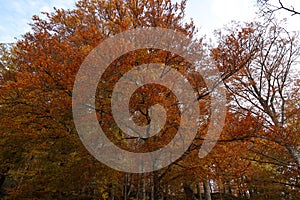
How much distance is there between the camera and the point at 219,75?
17.5 ft

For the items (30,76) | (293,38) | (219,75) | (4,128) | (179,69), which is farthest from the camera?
(293,38)

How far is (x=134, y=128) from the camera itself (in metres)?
6.05

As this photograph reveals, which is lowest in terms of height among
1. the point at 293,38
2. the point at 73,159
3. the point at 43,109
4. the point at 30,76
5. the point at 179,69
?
the point at 73,159

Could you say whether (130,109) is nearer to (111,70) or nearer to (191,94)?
(111,70)

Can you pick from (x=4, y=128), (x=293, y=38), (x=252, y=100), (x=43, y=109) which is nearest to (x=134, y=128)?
(x=43, y=109)

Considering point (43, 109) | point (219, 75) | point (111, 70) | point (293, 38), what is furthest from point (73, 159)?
point (293, 38)

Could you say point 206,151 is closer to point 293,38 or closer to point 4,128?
point 4,128

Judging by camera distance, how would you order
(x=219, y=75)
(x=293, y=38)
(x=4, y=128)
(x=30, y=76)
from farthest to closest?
(x=293, y=38) → (x=4, y=128) → (x=219, y=75) → (x=30, y=76)

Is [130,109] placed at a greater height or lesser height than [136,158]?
greater

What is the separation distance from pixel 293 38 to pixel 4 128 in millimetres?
12712

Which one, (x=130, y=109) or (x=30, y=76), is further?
(x=130, y=109)

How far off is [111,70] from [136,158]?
2.76 metres

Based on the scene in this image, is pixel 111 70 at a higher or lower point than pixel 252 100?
lower

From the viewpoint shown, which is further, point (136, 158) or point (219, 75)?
point (136, 158)
